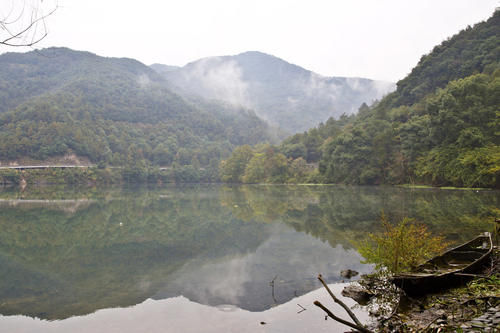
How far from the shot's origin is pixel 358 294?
299 inches

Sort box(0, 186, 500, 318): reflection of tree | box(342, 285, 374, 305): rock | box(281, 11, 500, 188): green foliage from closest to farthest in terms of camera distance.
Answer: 1. box(342, 285, 374, 305): rock
2. box(0, 186, 500, 318): reflection of tree
3. box(281, 11, 500, 188): green foliage

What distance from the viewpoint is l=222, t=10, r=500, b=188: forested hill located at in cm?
3741

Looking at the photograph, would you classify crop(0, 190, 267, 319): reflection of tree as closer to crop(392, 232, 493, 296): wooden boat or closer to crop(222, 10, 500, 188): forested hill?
crop(392, 232, 493, 296): wooden boat

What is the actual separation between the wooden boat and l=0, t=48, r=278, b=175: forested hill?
272 ft

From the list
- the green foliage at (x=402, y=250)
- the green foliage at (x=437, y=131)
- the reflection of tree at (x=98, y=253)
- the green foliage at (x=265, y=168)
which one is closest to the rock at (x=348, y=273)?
the green foliage at (x=402, y=250)

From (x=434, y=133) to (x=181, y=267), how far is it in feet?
134

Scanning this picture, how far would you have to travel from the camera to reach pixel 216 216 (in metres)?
24.1

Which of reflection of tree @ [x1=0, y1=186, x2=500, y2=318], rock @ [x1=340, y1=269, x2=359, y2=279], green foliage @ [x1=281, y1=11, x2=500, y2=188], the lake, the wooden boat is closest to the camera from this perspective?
the wooden boat

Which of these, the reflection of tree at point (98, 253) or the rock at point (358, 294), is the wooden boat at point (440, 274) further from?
the reflection of tree at point (98, 253)

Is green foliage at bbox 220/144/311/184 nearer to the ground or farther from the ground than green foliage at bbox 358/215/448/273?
nearer to the ground

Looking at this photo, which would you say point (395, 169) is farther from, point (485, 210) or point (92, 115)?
point (92, 115)

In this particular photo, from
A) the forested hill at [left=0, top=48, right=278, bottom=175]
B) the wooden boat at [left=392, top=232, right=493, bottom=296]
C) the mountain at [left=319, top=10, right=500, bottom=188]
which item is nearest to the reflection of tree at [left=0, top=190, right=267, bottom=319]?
the wooden boat at [left=392, top=232, right=493, bottom=296]

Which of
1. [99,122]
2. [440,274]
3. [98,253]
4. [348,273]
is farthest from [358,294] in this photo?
[99,122]

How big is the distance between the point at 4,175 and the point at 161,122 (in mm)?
85216
